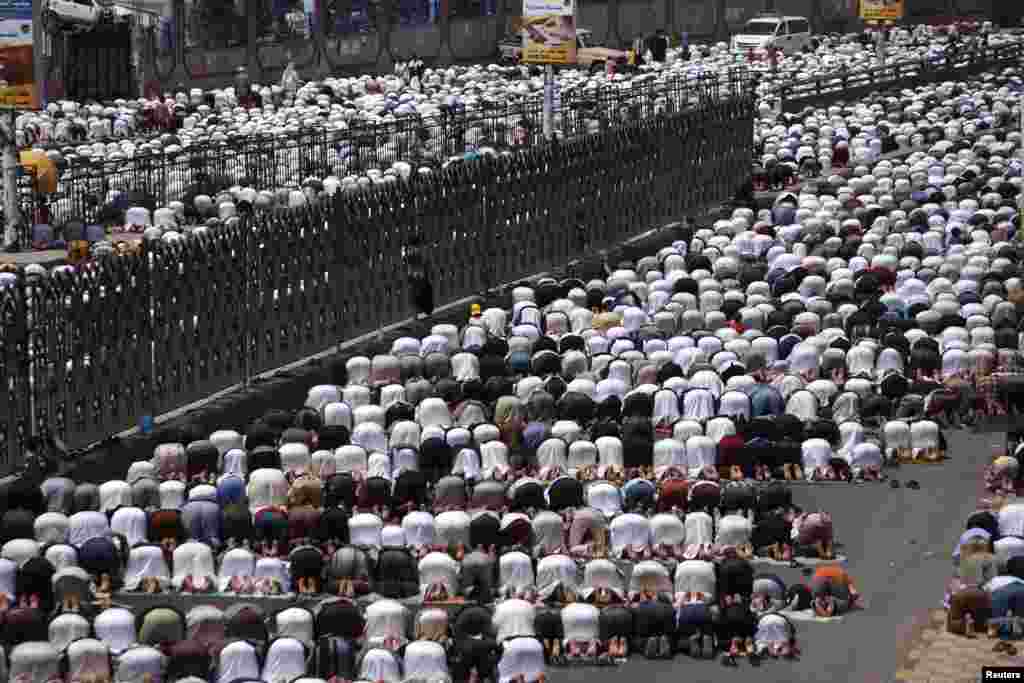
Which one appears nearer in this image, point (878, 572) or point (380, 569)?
point (380, 569)

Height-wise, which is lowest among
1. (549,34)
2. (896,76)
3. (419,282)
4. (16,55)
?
(419,282)

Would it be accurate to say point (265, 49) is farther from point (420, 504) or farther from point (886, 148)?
→ point (420, 504)

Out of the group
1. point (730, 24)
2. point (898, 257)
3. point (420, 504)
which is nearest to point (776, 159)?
point (898, 257)

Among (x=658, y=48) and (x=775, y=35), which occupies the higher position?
(x=775, y=35)

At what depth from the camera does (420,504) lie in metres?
39.0

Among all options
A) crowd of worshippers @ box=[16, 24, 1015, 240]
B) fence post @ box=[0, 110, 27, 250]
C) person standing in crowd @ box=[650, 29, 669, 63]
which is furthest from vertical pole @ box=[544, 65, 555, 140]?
person standing in crowd @ box=[650, 29, 669, 63]

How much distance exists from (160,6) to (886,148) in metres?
28.2

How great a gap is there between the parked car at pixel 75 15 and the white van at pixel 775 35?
34613 mm

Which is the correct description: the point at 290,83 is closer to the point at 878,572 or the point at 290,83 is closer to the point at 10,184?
the point at 10,184

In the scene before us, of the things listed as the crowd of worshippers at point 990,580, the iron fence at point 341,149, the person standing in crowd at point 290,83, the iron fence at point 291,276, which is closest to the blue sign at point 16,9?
the iron fence at point 341,149

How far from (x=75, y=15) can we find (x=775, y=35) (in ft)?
129

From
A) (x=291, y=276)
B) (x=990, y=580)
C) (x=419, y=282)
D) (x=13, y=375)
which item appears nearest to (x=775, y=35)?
(x=419, y=282)

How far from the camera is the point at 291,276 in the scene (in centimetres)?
4866

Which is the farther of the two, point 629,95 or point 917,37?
point 917,37
